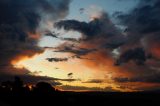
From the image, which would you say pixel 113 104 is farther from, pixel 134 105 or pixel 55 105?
pixel 55 105

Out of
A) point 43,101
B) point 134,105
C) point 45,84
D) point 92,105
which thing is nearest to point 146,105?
point 134,105

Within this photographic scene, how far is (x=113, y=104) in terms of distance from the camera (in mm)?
171250

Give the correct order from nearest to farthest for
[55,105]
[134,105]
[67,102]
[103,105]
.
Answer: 1. [55,105]
2. [67,102]
3. [103,105]
4. [134,105]

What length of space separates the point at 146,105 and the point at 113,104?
32.7m

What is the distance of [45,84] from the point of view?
14600cm

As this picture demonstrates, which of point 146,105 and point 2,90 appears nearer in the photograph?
point 2,90

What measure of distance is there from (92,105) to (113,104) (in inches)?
692

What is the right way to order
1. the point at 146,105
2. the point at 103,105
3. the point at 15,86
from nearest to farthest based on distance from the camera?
the point at 15,86 < the point at 103,105 < the point at 146,105

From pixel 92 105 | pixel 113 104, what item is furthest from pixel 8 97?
pixel 113 104

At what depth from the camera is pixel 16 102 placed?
422 ft

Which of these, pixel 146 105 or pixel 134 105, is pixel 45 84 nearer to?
pixel 134 105

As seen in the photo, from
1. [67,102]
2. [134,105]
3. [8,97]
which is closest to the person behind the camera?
[67,102]

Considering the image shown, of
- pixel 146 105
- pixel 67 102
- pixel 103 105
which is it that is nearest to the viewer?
pixel 67 102

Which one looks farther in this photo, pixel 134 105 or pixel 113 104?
pixel 134 105
